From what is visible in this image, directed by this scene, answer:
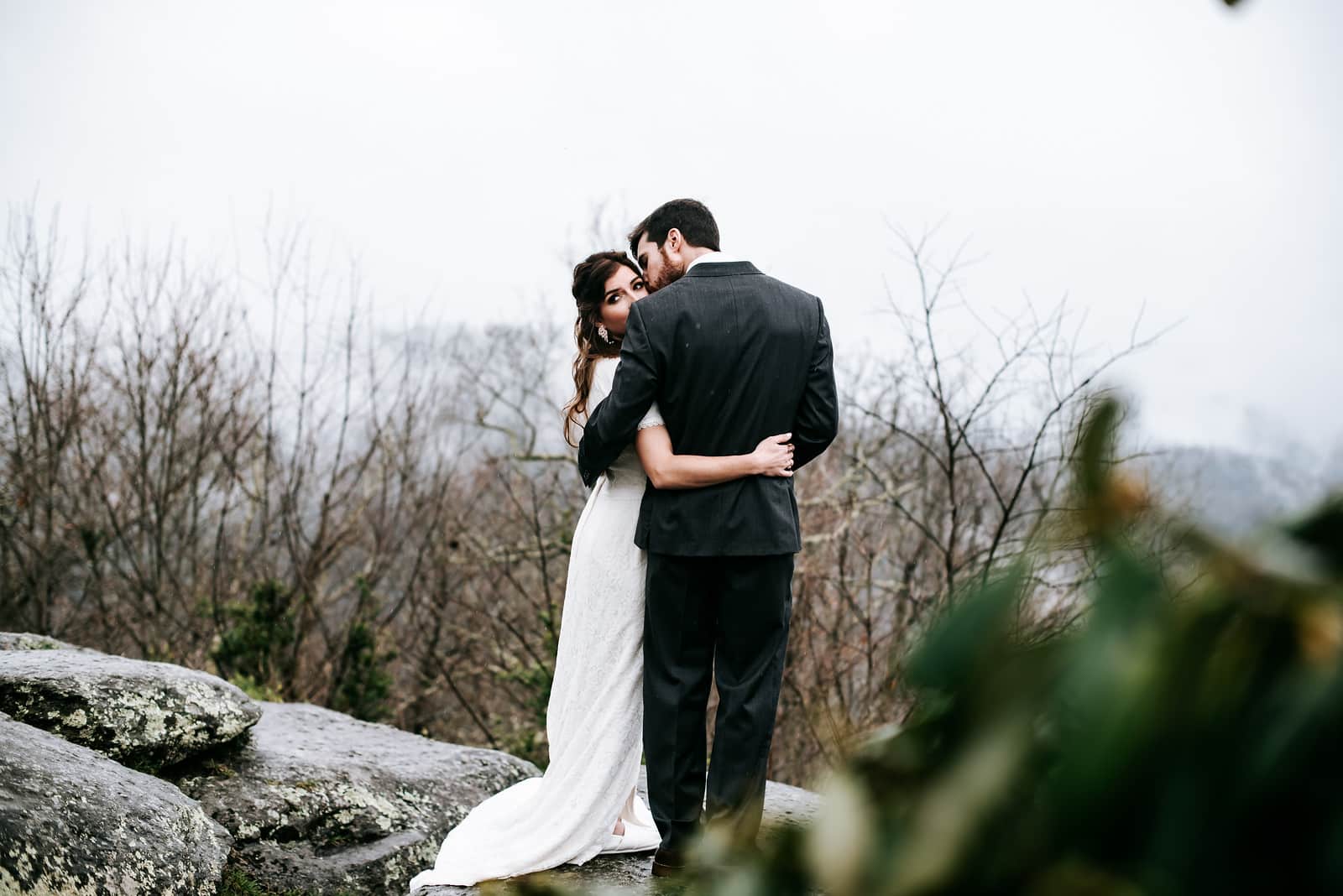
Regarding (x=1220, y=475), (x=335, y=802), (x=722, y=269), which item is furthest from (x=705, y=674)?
(x=1220, y=475)

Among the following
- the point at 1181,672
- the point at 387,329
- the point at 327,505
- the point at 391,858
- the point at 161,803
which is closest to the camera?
the point at 1181,672

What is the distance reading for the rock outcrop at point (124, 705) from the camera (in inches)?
163

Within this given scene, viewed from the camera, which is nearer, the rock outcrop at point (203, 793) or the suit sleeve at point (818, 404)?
the rock outcrop at point (203, 793)

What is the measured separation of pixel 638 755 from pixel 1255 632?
370cm

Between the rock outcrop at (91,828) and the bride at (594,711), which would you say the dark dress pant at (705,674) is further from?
the rock outcrop at (91,828)

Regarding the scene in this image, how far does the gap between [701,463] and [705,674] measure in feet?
2.40

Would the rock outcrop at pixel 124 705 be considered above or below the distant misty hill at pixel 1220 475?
below

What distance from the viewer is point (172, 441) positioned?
9922 mm

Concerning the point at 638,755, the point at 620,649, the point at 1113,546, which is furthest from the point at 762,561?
the point at 1113,546

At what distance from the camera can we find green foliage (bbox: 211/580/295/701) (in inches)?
337

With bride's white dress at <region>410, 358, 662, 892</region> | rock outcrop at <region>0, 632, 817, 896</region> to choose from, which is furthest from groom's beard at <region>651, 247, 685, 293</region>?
rock outcrop at <region>0, 632, 817, 896</region>

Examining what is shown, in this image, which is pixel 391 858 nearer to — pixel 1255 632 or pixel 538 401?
pixel 1255 632

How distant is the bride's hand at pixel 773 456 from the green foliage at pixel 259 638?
6.11 metres


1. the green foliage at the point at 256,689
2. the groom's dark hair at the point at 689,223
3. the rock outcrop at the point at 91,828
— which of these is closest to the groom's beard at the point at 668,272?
the groom's dark hair at the point at 689,223
